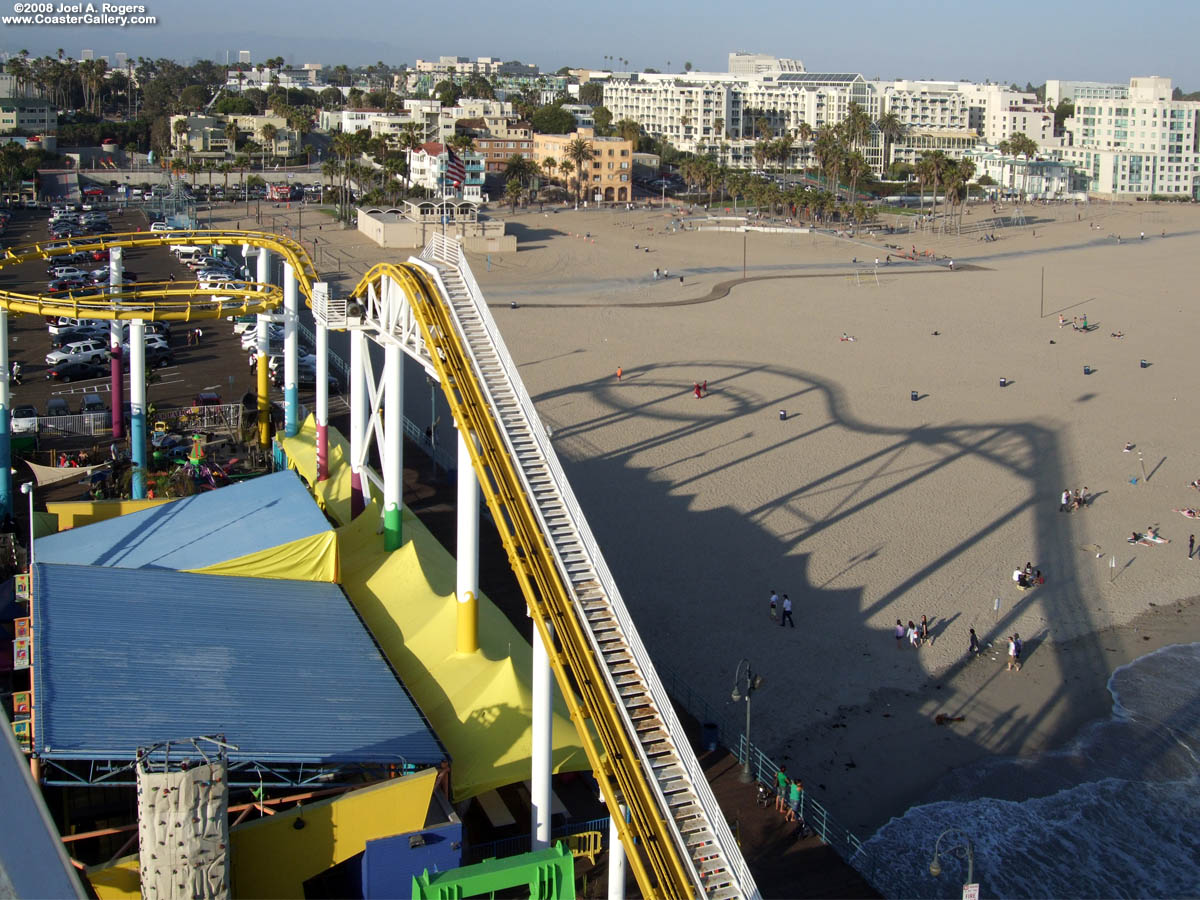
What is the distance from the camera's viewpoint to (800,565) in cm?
2472

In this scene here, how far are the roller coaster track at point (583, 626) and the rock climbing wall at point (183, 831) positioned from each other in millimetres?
3696

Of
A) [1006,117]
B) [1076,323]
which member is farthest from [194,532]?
[1006,117]

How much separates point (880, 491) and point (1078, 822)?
13.0 m

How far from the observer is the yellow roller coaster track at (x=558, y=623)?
39.7 ft

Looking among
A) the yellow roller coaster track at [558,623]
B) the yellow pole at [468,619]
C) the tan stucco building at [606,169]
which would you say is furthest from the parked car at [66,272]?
the tan stucco building at [606,169]

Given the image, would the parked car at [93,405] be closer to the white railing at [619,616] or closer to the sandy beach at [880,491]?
the sandy beach at [880,491]

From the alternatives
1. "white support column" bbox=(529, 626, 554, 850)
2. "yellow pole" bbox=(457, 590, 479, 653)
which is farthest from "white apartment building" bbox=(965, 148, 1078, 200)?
"white support column" bbox=(529, 626, 554, 850)

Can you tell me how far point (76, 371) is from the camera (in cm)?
3853

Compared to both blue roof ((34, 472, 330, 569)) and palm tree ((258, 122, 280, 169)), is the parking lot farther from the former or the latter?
palm tree ((258, 122, 280, 169))

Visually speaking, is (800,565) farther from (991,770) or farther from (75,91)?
(75,91)

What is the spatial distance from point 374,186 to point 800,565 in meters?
76.1

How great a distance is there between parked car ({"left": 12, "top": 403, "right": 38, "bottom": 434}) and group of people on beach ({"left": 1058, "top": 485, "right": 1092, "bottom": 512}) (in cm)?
2469

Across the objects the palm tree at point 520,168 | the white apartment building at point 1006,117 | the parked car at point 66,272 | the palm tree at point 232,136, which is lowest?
the parked car at point 66,272

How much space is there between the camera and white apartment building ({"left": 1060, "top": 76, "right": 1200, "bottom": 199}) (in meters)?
126
